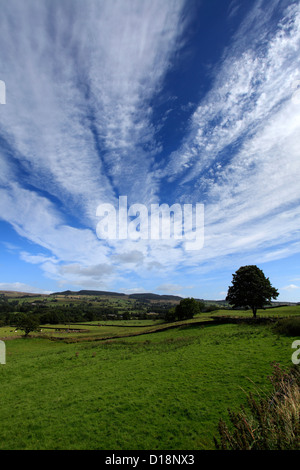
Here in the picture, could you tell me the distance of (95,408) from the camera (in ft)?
38.6

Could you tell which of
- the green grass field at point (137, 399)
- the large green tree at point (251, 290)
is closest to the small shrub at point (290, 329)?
the green grass field at point (137, 399)

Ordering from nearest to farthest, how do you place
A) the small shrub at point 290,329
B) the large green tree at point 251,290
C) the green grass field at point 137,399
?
the green grass field at point 137,399 < the small shrub at point 290,329 < the large green tree at point 251,290

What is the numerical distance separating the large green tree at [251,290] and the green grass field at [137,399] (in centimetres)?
2170

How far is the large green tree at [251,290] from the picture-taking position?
41.2 meters

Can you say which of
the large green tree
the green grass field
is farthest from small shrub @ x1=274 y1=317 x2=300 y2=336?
the large green tree

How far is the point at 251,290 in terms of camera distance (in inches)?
1640

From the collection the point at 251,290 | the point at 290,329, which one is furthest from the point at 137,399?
the point at 251,290

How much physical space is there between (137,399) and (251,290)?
36.4 meters

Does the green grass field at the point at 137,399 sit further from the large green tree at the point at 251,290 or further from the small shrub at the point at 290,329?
the large green tree at the point at 251,290

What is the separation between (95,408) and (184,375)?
641cm

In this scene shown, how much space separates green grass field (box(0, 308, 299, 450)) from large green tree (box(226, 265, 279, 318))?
21697 mm

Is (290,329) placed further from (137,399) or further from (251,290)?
(137,399)

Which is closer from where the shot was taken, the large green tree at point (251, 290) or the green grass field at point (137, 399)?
the green grass field at point (137, 399)
